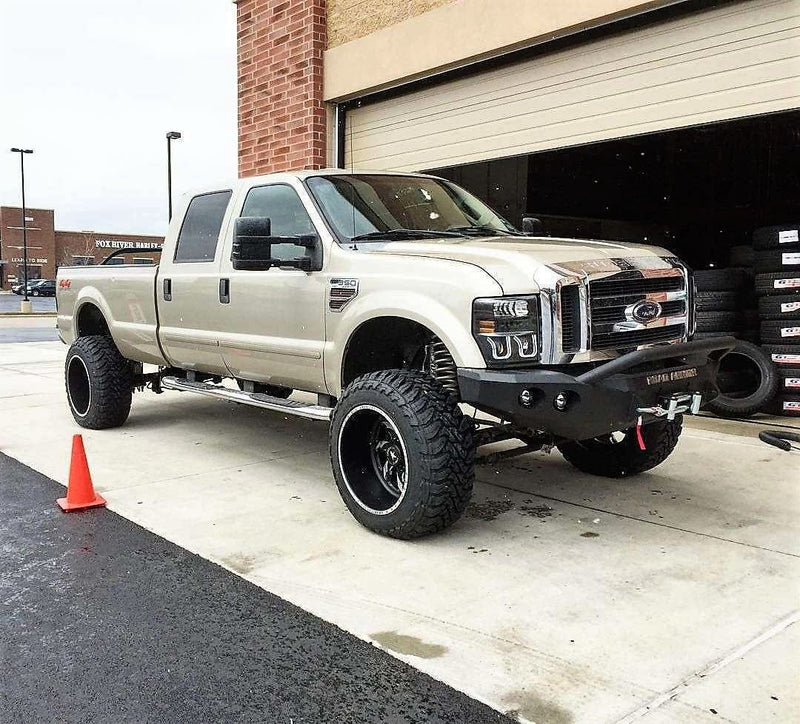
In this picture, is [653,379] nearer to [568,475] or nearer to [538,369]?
[538,369]

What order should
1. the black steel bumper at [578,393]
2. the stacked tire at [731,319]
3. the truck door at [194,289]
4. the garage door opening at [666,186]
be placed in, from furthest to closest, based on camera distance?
the garage door opening at [666,186], the stacked tire at [731,319], the truck door at [194,289], the black steel bumper at [578,393]

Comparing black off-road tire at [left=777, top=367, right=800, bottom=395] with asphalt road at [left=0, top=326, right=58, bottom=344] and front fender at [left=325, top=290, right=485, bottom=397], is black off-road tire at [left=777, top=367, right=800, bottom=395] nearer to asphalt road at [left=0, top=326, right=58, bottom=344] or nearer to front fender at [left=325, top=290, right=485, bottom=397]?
front fender at [left=325, top=290, right=485, bottom=397]

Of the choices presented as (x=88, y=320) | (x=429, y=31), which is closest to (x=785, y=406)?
(x=429, y=31)

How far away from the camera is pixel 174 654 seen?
3141mm

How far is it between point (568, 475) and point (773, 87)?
12.0 feet

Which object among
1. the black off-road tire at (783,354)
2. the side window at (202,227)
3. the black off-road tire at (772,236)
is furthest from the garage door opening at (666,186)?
the side window at (202,227)

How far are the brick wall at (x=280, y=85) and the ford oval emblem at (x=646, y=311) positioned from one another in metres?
7.08

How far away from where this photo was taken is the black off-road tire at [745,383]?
25.4 ft

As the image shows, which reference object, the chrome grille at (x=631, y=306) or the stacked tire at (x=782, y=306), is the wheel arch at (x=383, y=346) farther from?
the stacked tire at (x=782, y=306)

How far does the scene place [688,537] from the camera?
14.7ft

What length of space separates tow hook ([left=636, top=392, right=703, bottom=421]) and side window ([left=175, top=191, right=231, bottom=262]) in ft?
11.6

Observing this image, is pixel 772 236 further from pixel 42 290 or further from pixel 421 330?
pixel 42 290

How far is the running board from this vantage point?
5211mm

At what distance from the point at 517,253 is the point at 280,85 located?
309 inches
